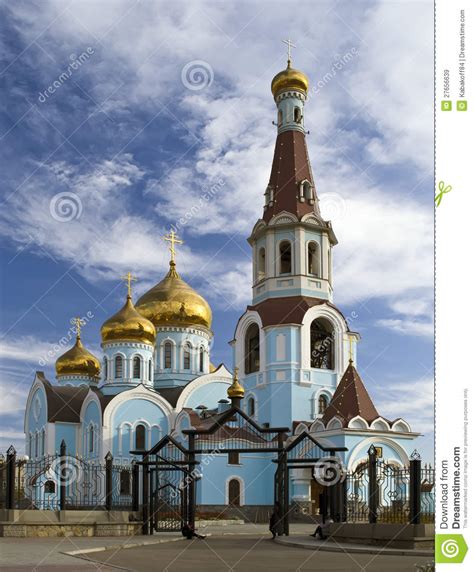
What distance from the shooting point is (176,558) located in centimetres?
1240

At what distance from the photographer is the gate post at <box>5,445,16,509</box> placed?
1738cm

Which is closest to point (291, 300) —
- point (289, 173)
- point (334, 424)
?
point (289, 173)

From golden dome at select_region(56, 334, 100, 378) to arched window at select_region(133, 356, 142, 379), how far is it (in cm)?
647

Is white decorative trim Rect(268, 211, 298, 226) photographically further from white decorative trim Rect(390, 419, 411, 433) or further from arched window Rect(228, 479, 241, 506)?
arched window Rect(228, 479, 241, 506)

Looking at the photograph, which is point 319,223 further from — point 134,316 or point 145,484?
point 145,484

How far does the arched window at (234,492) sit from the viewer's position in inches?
1314

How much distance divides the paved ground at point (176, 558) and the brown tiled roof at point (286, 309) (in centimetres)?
1949

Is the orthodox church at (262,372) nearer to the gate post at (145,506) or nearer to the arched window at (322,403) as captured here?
the arched window at (322,403)

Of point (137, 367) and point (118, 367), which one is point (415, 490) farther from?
point (118, 367)

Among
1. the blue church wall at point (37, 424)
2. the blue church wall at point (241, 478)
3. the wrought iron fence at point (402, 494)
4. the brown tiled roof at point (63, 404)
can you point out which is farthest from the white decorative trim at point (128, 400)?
the wrought iron fence at point (402, 494)

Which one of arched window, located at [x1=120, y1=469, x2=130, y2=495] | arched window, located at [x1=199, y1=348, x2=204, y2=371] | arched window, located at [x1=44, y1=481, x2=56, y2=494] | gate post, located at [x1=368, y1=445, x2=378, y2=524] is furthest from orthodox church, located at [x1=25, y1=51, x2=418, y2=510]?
gate post, located at [x1=368, y1=445, x2=378, y2=524]

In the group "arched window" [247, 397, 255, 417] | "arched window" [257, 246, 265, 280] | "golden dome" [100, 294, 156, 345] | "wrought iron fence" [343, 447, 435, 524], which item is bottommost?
"wrought iron fence" [343, 447, 435, 524]
